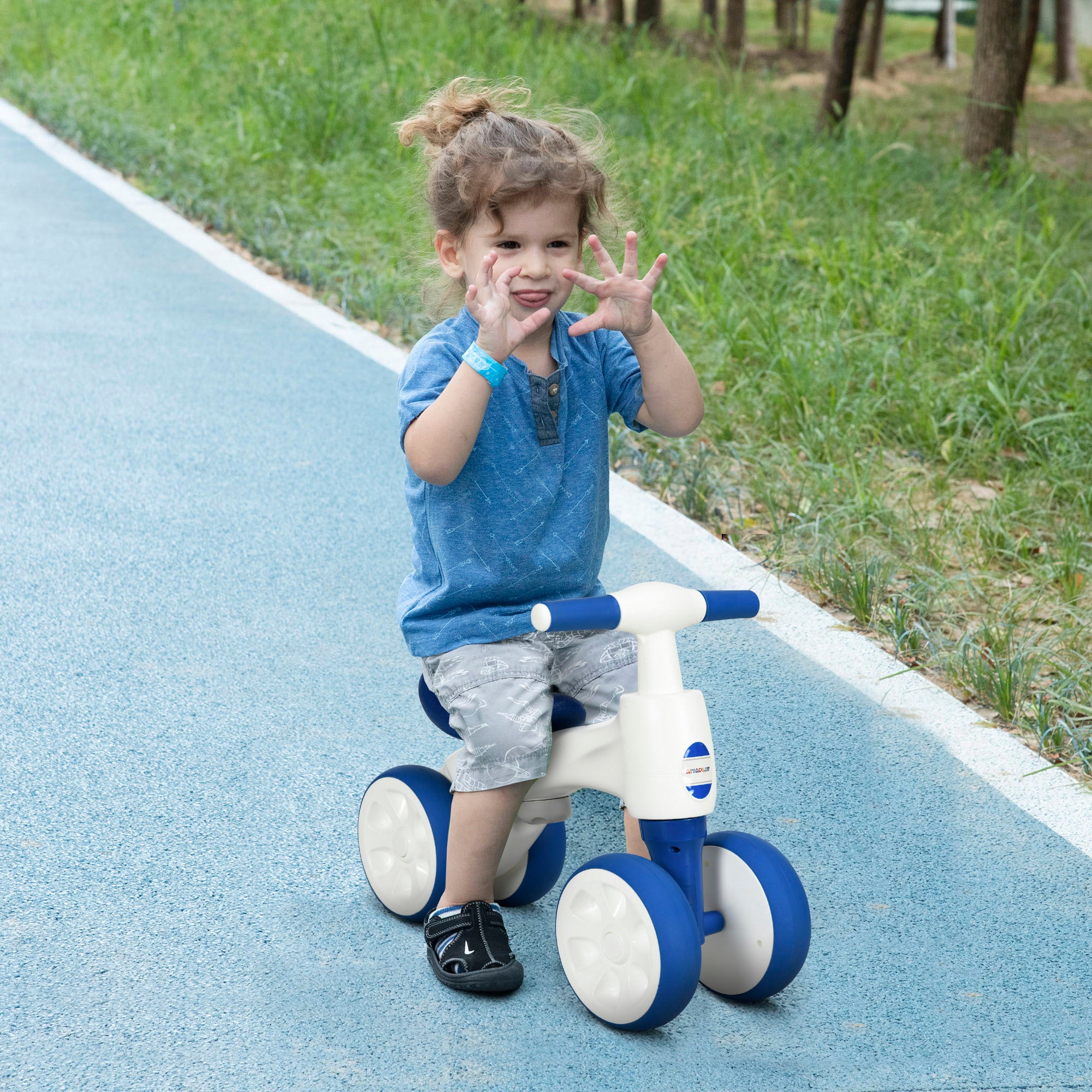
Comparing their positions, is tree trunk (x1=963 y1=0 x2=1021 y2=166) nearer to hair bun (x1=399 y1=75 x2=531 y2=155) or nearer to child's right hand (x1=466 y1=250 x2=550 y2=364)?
hair bun (x1=399 y1=75 x2=531 y2=155)

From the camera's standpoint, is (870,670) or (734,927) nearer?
(734,927)

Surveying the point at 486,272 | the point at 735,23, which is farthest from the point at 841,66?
the point at 735,23

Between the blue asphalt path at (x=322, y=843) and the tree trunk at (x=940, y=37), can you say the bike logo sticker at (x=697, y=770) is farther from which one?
the tree trunk at (x=940, y=37)

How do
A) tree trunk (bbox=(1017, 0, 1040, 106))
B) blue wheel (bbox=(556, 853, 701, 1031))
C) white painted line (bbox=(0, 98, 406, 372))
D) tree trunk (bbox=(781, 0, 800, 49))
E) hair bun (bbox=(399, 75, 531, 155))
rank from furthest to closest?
tree trunk (bbox=(781, 0, 800, 49))
tree trunk (bbox=(1017, 0, 1040, 106))
white painted line (bbox=(0, 98, 406, 372))
hair bun (bbox=(399, 75, 531, 155))
blue wheel (bbox=(556, 853, 701, 1031))

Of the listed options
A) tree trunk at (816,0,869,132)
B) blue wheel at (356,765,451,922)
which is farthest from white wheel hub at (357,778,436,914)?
tree trunk at (816,0,869,132)

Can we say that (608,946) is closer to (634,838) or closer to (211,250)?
(634,838)

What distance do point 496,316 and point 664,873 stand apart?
90 centimetres

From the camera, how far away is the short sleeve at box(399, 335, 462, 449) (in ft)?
7.80

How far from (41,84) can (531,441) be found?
10.6 meters

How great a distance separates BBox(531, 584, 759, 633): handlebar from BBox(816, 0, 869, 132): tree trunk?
9.19 m

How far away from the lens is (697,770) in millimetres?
2164

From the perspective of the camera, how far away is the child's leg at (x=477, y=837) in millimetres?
2338

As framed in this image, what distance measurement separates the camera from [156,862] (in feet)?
8.57

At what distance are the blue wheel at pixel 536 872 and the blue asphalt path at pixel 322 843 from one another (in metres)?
0.05
